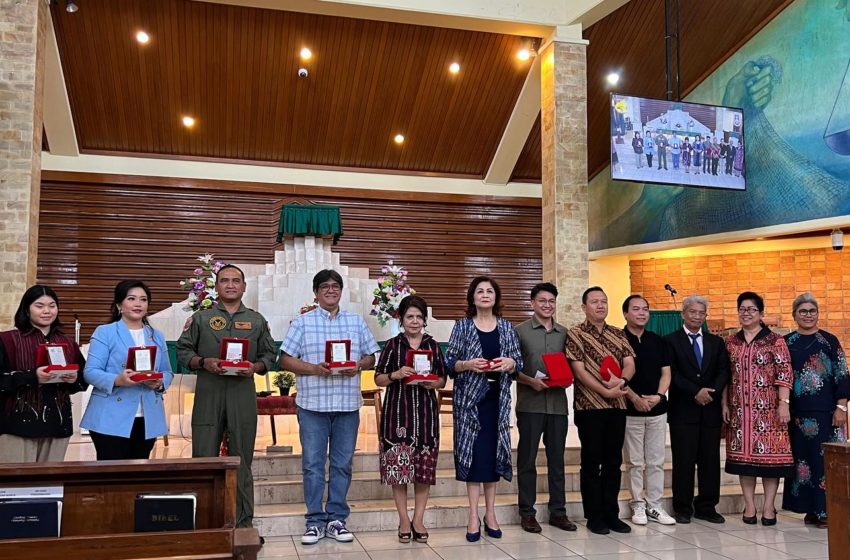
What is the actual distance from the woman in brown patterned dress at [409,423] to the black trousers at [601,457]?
0.96 metres

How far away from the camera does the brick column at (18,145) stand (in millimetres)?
6734

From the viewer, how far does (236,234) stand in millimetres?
11852

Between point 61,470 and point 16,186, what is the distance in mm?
5418

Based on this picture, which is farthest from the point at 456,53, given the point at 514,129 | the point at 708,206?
the point at 708,206

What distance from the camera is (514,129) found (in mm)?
11812

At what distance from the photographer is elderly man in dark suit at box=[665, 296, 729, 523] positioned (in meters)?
4.80

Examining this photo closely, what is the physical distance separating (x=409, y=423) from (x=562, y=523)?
3.96ft

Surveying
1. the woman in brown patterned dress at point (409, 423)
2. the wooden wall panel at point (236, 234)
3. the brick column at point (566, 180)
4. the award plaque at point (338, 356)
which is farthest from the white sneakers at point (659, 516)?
the wooden wall panel at point (236, 234)

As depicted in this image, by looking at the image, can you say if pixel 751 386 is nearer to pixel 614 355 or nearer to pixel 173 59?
pixel 614 355

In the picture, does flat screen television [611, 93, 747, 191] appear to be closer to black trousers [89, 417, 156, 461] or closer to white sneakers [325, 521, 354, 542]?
white sneakers [325, 521, 354, 542]

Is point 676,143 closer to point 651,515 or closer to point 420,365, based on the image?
point 651,515

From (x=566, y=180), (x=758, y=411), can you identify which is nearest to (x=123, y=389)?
(x=758, y=411)

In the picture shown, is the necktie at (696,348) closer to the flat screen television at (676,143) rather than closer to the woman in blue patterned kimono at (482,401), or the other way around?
the woman in blue patterned kimono at (482,401)

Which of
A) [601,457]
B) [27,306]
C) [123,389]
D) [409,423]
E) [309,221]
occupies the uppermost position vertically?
[309,221]
